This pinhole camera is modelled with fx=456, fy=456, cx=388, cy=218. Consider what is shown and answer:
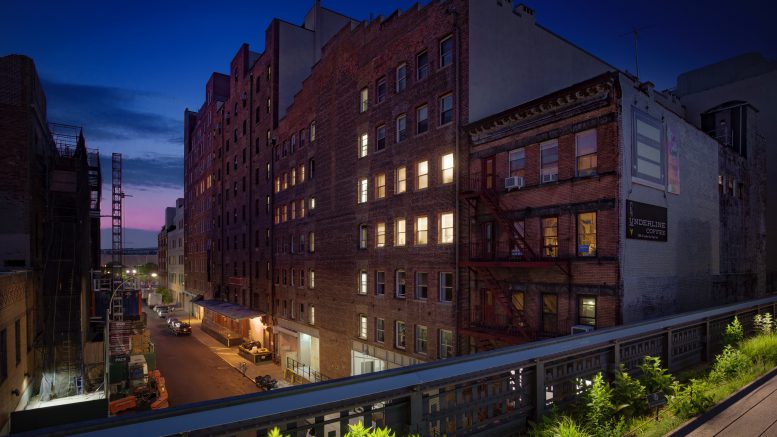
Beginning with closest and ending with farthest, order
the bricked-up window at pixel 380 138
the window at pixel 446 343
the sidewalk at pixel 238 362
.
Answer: the window at pixel 446 343, the bricked-up window at pixel 380 138, the sidewalk at pixel 238 362

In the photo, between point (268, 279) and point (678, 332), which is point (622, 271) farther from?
point (268, 279)

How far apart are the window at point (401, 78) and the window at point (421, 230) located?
8.57m

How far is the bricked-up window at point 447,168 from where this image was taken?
24.9m

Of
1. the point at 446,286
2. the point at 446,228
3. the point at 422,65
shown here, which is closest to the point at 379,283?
the point at 446,286

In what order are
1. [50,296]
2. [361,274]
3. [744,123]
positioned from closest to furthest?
1. [50,296]
2. [744,123]
3. [361,274]

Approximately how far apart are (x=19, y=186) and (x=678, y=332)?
2802 centimetres

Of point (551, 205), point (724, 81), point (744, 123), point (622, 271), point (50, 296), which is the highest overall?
point (724, 81)

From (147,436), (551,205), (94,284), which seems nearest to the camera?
(147,436)

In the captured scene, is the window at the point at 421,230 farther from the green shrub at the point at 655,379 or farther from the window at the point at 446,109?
the green shrub at the point at 655,379

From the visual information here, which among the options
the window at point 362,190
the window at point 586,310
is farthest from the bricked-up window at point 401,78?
the window at point 586,310

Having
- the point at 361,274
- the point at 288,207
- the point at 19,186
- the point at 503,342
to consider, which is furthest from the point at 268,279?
the point at 503,342

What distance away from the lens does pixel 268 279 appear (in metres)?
47.8

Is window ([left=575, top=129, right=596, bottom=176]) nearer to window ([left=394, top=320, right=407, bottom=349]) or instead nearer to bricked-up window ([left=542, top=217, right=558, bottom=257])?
bricked-up window ([left=542, top=217, right=558, bottom=257])

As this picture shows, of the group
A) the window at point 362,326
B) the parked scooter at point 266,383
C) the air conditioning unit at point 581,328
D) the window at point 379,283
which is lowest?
the parked scooter at point 266,383
